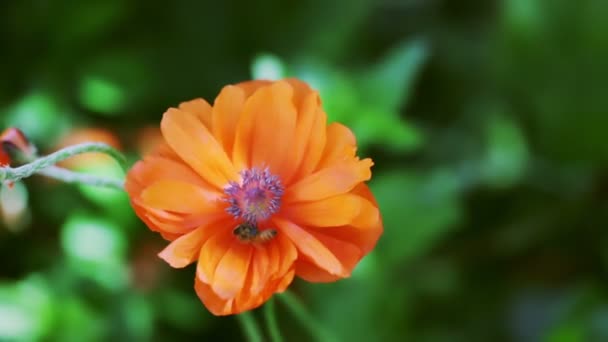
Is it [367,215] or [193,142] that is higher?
[193,142]

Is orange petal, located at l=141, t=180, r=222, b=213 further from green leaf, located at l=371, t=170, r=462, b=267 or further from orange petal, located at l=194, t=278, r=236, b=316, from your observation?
green leaf, located at l=371, t=170, r=462, b=267

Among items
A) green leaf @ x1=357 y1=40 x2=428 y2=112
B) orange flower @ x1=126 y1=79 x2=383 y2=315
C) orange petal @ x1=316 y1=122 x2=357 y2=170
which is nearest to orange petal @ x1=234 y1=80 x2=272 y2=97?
orange flower @ x1=126 y1=79 x2=383 y2=315

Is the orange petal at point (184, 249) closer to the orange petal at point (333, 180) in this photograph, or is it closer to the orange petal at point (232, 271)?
the orange petal at point (232, 271)

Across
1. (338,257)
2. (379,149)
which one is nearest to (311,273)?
(338,257)

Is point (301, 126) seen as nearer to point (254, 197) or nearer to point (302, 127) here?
point (302, 127)

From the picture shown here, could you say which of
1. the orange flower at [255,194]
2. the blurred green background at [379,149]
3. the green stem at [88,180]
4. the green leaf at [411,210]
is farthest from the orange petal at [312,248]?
the green leaf at [411,210]

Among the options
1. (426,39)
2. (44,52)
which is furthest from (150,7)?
(426,39)

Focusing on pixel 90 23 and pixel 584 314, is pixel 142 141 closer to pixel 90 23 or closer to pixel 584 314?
pixel 90 23
